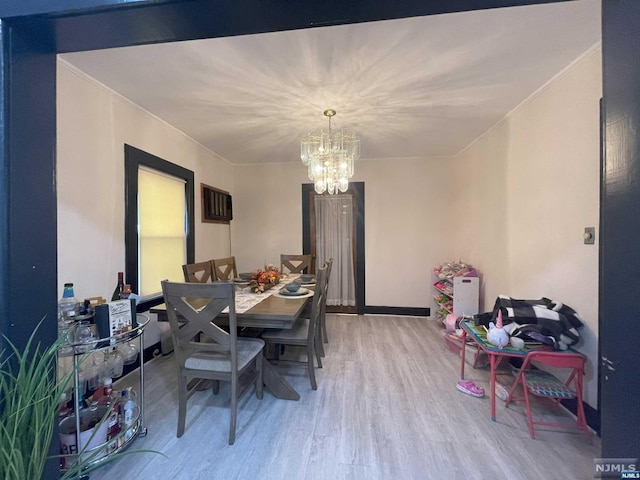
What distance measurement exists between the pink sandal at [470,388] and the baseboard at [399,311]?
1.85m

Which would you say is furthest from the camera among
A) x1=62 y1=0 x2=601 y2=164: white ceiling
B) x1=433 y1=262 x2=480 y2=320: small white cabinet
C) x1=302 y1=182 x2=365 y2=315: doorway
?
x1=302 y1=182 x2=365 y2=315: doorway

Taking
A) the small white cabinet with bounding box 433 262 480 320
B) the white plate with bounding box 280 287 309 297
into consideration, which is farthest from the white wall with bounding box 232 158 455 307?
the white plate with bounding box 280 287 309 297

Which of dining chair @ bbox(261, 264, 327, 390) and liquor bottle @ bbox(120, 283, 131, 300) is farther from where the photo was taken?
dining chair @ bbox(261, 264, 327, 390)

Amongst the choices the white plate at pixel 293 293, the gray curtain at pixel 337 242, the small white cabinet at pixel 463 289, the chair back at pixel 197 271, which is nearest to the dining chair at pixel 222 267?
the chair back at pixel 197 271

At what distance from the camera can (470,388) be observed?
6.61ft

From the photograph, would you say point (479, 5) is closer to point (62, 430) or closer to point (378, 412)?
point (378, 412)

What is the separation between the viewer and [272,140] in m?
3.19

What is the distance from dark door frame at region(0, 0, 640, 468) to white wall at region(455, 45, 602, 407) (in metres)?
1.20

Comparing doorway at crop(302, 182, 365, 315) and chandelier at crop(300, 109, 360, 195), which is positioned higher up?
chandelier at crop(300, 109, 360, 195)

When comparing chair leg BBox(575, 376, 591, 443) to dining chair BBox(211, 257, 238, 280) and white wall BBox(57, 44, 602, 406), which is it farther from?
dining chair BBox(211, 257, 238, 280)

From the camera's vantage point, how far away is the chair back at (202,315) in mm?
1456

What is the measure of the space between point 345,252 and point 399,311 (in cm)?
126

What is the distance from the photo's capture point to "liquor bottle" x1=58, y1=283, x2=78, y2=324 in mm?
1356

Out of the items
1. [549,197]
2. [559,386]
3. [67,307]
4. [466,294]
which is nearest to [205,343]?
[67,307]
